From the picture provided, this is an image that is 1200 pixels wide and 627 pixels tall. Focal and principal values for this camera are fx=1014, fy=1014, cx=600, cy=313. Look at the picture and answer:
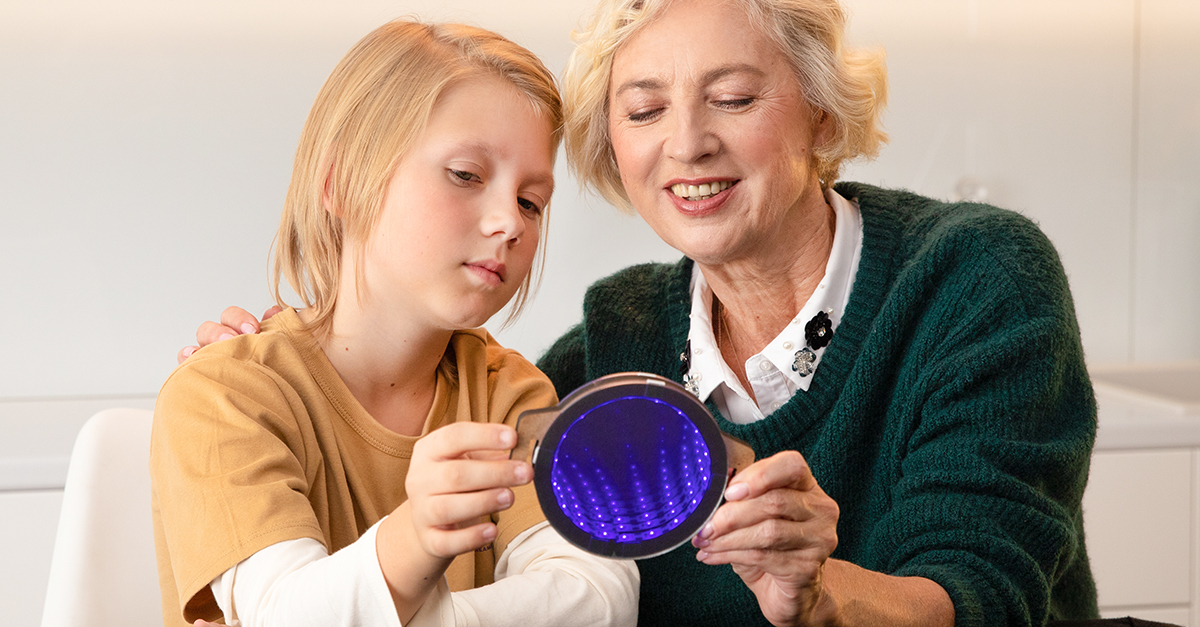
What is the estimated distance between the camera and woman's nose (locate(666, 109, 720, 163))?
1059mm

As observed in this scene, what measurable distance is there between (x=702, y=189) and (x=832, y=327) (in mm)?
230

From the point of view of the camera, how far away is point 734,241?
43.9 inches

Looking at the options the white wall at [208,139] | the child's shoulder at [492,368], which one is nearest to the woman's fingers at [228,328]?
the child's shoulder at [492,368]

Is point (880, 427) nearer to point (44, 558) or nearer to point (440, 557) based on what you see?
point (440, 557)

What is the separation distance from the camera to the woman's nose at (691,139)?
106cm

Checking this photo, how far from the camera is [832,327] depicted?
1173 millimetres

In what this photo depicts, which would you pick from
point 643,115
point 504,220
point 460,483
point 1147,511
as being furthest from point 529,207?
point 1147,511

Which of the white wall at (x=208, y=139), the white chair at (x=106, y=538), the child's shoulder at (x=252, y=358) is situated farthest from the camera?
the white wall at (x=208, y=139)

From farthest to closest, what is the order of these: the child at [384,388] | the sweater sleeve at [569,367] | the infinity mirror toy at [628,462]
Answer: the sweater sleeve at [569,367] → the child at [384,388] → the infinity mirror toy at [628,462]

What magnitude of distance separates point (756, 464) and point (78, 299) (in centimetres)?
179

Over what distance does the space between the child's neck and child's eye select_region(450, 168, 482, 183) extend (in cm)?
16

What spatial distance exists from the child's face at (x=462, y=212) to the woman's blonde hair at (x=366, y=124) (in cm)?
2

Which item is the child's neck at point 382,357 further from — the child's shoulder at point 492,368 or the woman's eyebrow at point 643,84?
the woman's eyebrow at point 643,84

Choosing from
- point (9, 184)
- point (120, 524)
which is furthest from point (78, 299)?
point (120, 524)
